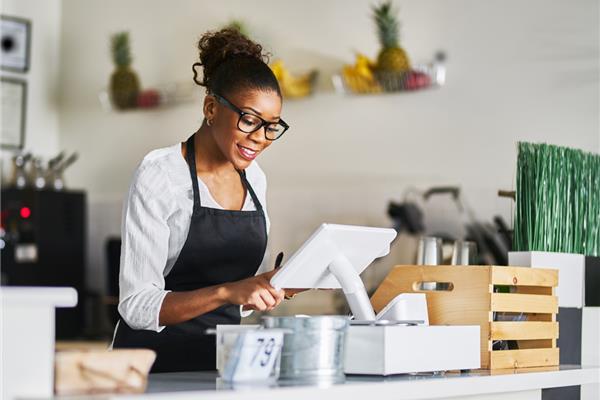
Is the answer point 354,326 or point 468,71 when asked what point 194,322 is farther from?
point 468,71

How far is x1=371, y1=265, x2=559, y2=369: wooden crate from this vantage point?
228 cm

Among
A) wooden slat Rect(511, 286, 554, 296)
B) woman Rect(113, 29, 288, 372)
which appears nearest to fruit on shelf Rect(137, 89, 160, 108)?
woman Rect(113, 29, 288, 372)

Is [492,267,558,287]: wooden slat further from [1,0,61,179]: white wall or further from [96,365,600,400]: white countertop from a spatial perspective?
[1,0,61,179]: white wall

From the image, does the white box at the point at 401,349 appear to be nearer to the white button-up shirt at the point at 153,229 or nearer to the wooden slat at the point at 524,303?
the wooden slat at the point at 524,303

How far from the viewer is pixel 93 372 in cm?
151

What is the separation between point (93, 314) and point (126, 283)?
394 cm

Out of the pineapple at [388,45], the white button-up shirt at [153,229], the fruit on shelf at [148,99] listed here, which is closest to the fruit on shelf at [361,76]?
the pineapple at [388,45]

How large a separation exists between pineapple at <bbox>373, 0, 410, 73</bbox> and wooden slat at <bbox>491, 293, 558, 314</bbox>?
2472 mm

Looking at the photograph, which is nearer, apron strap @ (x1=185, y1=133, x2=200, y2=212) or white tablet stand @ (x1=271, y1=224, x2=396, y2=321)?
white tablet stand @ (x1=271, y1=224, x2=396, y2=321)

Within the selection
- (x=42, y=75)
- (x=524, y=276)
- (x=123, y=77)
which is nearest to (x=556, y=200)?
(x=524, y=276)

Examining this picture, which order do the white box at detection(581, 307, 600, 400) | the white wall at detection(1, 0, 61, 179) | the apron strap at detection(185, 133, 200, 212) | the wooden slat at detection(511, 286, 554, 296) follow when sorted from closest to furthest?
1. the apron strap at detection(185, 133, 200, 212)
2. the wooden slat at detection(511, 286, 554, 296)
3. the white box at detection(581, 307, 600, 400)
4. the white wall at detection(1, 0, 61, 179)

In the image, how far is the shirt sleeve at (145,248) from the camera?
2150 millimetres

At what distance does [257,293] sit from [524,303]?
2.54 feet

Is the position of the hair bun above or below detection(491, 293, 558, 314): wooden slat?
above
